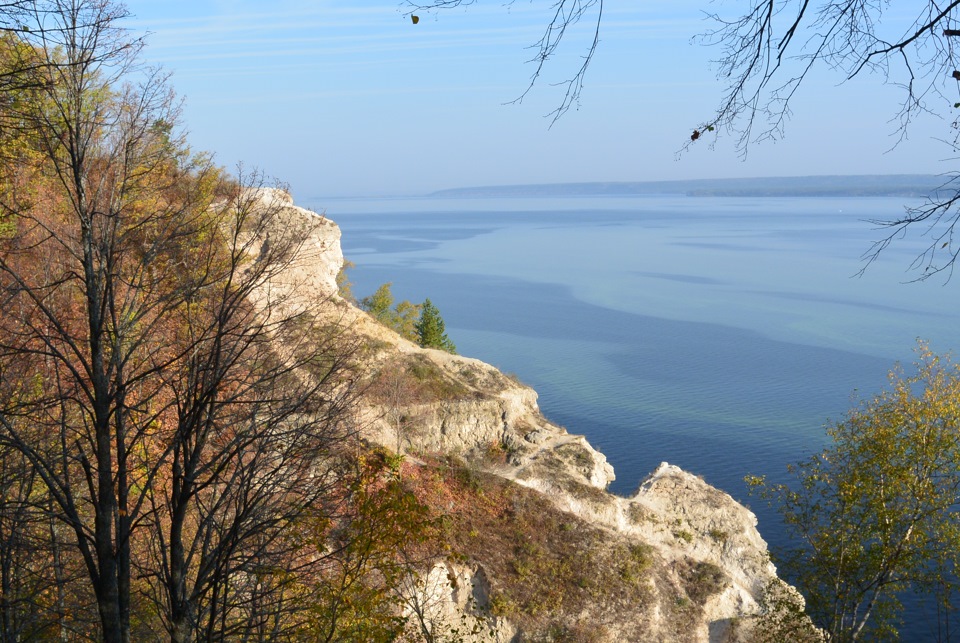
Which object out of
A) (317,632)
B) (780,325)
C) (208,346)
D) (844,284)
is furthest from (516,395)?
(844,284)

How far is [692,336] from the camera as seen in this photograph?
263 ft

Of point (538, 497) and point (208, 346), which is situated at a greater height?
point (208, 346)

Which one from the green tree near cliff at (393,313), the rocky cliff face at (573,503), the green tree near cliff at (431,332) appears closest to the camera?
the rocky cliff face at (573,503)

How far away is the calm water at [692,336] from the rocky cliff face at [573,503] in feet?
31.1

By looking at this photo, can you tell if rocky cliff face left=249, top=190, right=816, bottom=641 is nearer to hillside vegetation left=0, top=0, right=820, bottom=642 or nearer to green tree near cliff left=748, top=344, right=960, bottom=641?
hillside vegetation left=0, top=0, right=820, bottom=642

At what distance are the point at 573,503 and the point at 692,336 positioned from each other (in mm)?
54329

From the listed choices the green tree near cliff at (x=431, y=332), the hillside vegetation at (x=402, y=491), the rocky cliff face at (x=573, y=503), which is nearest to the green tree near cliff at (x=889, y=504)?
the hillside vegetation at (x=402, y=491)

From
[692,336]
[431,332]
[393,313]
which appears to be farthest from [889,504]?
[692,336]

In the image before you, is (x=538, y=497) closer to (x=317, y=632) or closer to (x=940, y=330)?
(x=317, y=632)

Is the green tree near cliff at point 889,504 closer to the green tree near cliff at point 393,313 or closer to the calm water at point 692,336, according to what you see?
the calm water at point 692,336

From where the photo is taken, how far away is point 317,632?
1045 cm

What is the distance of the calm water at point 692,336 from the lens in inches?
2030

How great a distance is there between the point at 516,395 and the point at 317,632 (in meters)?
24.1

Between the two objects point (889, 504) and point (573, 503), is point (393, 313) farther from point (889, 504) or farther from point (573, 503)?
point (889, 504)
